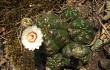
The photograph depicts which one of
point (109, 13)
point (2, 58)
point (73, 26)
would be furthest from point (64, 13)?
point (2, 58)

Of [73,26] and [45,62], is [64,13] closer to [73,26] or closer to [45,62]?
[73,26]

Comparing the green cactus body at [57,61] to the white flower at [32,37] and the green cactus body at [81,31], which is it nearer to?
the green cactus body at [81,31]

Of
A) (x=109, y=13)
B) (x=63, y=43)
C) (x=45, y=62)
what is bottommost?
(x=45, y=62)

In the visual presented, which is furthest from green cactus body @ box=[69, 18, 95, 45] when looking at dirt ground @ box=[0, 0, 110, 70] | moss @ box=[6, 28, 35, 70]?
moss @ box=[6, 28, 35, 70]

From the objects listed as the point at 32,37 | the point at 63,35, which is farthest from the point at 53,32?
the point at 32,37

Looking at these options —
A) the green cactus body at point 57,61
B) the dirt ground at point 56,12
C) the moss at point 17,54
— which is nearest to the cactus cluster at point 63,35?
the green cactus body at point 57,61

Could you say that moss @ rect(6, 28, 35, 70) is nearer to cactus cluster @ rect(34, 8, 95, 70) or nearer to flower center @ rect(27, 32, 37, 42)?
cactus cluster @ rect(34, 8, 95, 70)
